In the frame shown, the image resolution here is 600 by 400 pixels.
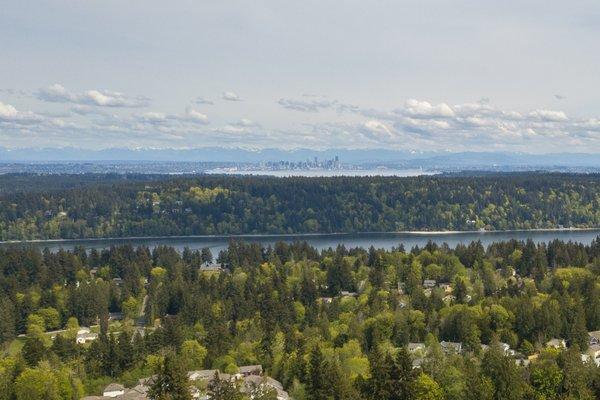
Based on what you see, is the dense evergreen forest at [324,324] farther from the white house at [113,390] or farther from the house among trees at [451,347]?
the white house at [113,390]

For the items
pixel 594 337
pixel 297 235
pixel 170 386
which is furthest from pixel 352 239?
pixel 170 386

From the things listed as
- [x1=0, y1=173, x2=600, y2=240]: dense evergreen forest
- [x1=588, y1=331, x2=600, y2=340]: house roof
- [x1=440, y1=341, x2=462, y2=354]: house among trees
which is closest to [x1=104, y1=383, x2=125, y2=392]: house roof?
[x1=440, y1=341, x2=462, y2=354]: house among trees

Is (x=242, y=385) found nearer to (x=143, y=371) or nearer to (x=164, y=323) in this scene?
(x=143, y=371)

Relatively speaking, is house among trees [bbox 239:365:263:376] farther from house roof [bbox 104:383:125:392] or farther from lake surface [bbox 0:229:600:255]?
lake surface [bbox 0:229:600:255]

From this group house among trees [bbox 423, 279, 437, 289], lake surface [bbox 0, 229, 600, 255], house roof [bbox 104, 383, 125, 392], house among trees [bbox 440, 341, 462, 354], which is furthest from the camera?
lake surface [bbox 0, 229, 600, 255]

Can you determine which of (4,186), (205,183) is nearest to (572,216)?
(205,183)

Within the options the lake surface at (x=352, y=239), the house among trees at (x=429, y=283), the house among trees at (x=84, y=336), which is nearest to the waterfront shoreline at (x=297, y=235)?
the lake surface at (x=352, y=239)
